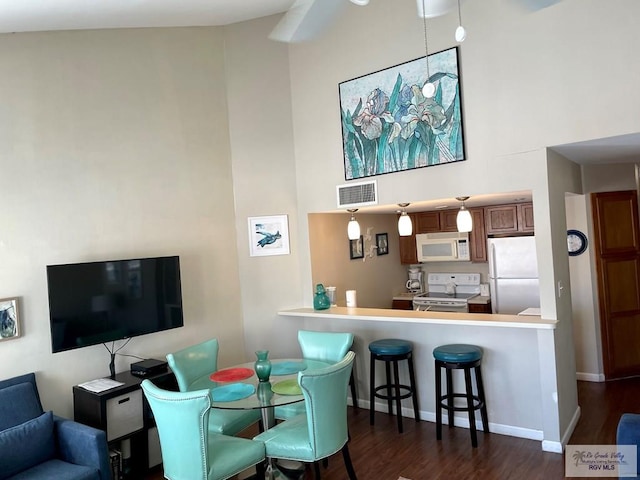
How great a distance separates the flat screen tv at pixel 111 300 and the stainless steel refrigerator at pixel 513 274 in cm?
366

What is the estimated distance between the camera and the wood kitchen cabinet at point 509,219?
215 inches

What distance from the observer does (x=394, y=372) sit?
406cm

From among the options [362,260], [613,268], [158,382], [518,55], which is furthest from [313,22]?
[613,268]

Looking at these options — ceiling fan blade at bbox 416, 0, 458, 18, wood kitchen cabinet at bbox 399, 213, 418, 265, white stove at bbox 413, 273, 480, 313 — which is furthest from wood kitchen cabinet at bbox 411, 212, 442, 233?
ceiling fan blade at bbox 416, 0, 458, 18

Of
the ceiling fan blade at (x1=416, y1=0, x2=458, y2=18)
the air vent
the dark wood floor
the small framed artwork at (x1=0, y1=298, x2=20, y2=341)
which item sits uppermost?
the ceiling fan blade at (x1=416, y1=0, x2=458, y2=18)

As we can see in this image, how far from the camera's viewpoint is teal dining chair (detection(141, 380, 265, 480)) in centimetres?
248

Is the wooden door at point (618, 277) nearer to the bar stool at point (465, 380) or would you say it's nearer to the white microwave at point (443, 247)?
the white microwave at point (443, 247)

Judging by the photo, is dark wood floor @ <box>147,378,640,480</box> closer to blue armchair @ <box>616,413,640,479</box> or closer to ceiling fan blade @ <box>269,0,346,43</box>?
blue armchair @ <box>616,413,640,479</box>

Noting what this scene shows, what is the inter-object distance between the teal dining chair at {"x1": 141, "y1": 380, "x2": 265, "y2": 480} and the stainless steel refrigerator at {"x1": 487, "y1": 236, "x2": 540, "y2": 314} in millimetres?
3853

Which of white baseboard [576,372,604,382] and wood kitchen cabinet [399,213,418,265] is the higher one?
wood kitchen cabinet [399,213,418,265]

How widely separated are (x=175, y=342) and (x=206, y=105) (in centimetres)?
230

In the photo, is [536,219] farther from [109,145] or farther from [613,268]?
[109,145]

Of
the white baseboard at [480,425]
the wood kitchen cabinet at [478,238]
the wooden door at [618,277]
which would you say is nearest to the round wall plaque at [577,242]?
the wooden door at [618,277]

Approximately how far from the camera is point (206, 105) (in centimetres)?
448
